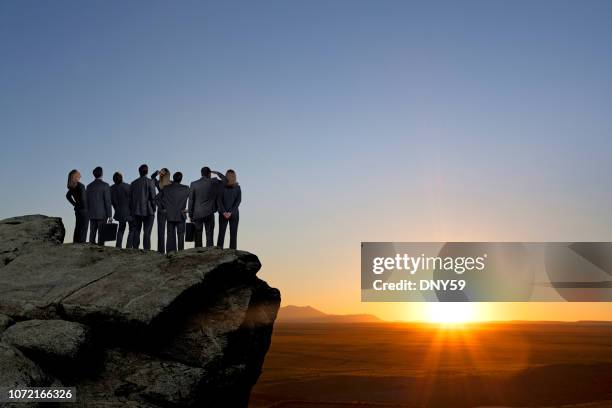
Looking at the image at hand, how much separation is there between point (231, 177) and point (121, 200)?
12.2 feet

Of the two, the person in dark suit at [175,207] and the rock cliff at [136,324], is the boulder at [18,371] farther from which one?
the person in dark suit at [175,207]

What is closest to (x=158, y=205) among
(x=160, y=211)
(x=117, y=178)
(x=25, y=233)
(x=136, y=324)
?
(x=160, y=211)

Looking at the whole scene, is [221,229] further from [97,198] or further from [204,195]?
[97,198]

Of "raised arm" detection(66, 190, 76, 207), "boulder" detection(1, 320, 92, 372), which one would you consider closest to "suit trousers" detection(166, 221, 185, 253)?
"raised arm" detection(66, 190, 76, 207)

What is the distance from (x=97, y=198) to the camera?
745 inches

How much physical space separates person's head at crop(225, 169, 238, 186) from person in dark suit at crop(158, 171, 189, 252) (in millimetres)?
1444

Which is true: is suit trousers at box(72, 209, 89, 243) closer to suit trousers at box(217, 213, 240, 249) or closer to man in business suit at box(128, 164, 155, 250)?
man in business suit at box(128, 164, 155, 250)

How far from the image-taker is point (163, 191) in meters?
18.9

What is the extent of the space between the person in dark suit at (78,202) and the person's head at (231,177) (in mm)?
4277

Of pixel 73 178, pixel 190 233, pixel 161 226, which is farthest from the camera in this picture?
pixel 161 226

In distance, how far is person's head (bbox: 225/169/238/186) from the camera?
17994 millimetres

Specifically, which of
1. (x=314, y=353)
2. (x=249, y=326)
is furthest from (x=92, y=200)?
(x=314, y=353)

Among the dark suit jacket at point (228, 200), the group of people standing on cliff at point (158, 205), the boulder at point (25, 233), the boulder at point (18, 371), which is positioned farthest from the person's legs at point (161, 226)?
the boulder at point (18, 371)

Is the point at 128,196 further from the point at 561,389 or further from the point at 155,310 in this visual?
the point at 561,389
